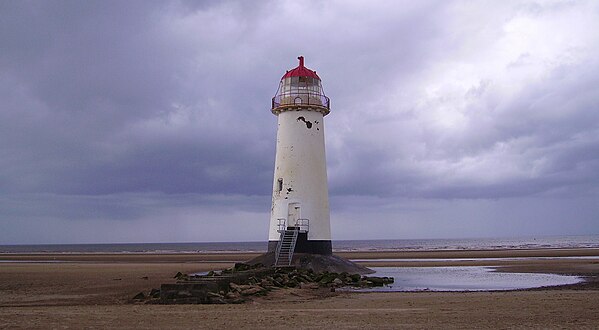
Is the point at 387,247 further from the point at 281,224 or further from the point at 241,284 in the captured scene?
the point at 241,284

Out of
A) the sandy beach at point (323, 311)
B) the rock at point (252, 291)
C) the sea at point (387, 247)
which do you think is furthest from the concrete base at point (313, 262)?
the sea at point (387, 247)

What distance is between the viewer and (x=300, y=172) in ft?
78.9

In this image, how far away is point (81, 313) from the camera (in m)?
11.6

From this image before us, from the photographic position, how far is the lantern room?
24438 mm

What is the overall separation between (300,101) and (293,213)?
4.85 metres

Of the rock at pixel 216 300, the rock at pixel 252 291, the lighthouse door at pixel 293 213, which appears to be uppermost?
the lighthouse door at pixel 293 213

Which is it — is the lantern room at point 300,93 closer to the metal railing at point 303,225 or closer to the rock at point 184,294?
the metal railing at point 303,225

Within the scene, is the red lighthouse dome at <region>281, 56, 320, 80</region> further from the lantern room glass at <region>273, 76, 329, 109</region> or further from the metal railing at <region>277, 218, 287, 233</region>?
the metal railing at <region>277, 218, 287, 233</region>

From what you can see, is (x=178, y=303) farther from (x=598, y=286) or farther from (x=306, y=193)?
(x=598, y=286)

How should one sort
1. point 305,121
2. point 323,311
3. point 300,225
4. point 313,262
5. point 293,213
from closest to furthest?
1. point 323,311
2. point 313,262
3. point 300,225
4. point 293,213
5. point 305,121

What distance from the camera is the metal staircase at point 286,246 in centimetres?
2294

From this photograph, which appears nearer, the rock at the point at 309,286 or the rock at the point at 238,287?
the rock at the point at 238,287

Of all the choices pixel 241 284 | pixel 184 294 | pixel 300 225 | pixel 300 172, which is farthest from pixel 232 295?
pixel 300 172

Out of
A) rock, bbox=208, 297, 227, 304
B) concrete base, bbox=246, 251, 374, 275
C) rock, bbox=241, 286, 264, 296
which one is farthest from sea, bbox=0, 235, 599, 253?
rock, bbox=208, 297, 227, 304
